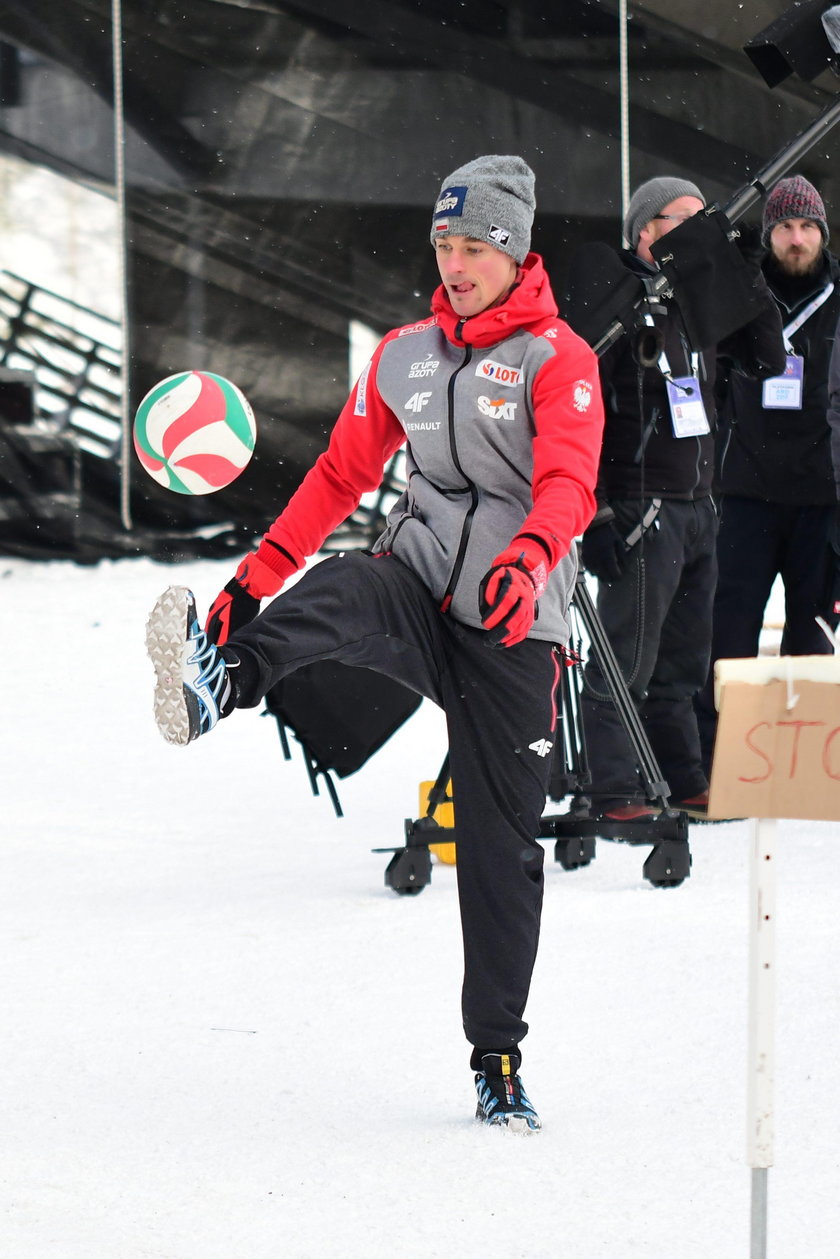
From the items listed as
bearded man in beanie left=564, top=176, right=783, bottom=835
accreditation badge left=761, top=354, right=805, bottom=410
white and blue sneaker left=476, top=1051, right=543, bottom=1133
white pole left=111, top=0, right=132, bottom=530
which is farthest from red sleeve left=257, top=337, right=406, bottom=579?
white pole left=111, top=0, right=132, bottom=530

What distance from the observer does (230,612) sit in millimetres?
2904

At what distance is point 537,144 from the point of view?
32.7ft

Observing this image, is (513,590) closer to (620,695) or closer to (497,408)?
(497,408)

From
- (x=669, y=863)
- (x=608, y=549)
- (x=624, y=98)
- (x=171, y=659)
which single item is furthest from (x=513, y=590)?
(x=624, y=98)

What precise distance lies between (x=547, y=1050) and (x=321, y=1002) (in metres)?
0.55

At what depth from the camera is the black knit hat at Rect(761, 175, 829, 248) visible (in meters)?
5.28

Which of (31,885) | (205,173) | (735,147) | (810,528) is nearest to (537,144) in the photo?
(735,147)

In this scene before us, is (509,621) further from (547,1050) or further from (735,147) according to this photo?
(735,147)

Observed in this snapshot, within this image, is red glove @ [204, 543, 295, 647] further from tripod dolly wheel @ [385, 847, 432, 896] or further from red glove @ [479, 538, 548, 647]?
tripod dolly wheel @ [385, 847, 432, 896]

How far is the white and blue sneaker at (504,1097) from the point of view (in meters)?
2.76

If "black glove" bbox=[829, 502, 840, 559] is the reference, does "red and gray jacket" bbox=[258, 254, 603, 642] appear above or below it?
above

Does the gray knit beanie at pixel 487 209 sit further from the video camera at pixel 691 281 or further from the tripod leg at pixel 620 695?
the tripod leg at pixel 620 695

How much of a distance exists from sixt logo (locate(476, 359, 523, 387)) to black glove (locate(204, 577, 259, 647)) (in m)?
0.56

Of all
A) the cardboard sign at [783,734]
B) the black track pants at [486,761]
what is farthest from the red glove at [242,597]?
the cardboard sign at [783,734]
